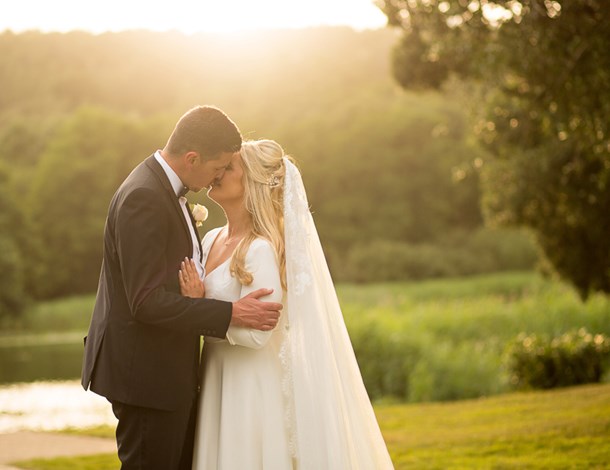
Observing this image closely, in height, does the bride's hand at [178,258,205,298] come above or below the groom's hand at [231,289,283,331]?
above

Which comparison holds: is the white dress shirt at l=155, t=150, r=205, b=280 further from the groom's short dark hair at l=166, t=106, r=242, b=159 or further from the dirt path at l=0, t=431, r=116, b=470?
the dirt path at l=0, t=431, r=116, b=470

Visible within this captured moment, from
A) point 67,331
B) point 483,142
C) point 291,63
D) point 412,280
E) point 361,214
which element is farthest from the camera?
point 291,63

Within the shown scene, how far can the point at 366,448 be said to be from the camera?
4.56m

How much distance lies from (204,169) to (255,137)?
33741 mm

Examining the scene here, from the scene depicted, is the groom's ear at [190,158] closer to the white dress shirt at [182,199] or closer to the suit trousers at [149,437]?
the white dress shirt at [182,199]

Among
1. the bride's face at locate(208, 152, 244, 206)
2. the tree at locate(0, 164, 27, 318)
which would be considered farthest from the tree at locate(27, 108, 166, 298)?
the bride's face at locate(208, 152, 244, 206)

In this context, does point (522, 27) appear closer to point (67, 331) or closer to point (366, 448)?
point (366, 448)

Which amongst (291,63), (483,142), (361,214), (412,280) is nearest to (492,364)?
(483,142)

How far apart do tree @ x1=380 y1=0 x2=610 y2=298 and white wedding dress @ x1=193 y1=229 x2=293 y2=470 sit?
4287mm

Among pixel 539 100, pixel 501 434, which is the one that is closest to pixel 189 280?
pixel 501 434

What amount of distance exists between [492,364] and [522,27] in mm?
7265

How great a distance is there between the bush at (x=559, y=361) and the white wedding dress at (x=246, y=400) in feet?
29.6

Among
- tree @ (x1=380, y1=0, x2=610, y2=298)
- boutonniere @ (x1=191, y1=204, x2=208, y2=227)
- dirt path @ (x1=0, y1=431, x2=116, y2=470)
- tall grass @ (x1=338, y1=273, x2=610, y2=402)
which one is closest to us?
boutonniere @ (x1=191, y1=204, x2=208, y2=227)

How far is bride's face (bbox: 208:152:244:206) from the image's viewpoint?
15.1 feet
